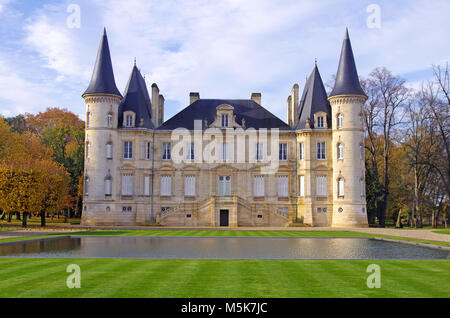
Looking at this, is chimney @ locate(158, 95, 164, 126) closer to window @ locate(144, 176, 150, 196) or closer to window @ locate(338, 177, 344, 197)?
window @ locate(144, 176, 150, 196)

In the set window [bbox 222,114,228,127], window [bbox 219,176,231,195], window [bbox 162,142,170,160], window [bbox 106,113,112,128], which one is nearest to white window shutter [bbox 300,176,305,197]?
window [bbox 219,176,231,195]

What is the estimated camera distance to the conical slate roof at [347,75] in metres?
45.4

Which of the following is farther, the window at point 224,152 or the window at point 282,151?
the window at point 282,151

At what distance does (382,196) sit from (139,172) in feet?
83.7

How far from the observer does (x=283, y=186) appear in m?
47.8

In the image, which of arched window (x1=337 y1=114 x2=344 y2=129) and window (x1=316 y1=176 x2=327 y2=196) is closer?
arched window (x1=337 y1=114 x2=344 y2=129)

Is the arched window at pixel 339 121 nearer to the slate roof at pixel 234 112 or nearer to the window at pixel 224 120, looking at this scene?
the slate roof at pixel 234 112

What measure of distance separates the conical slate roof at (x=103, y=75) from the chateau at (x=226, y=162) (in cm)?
10

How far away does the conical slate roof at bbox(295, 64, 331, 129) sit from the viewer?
47.9 metres

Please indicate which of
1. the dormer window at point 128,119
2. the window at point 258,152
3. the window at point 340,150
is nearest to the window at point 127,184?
the dormer window at point 128,119

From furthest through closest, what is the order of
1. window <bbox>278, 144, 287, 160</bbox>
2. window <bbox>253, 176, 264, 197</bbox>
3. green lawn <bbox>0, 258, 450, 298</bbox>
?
window <bbox>278, 144, 287, 160</bbox>
window <bbox>253, 176, 264, 197</bbox>
green lawn <bbox>0, 258, 450, 298</bbox>

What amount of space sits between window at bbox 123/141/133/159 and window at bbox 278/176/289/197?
15518mm

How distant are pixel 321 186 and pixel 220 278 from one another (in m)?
36.1
